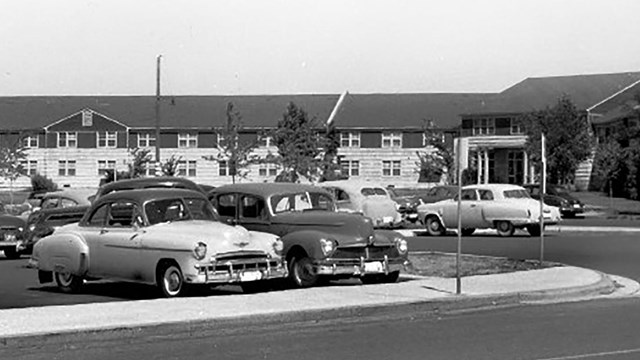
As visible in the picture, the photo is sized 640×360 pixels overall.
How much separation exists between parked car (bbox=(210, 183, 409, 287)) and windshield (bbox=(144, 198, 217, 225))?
1471 millimetres

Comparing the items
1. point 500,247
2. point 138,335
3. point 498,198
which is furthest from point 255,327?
point 498,198

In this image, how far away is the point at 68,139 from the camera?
9225 centimetres

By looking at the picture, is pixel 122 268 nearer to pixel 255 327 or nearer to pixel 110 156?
pixel 255 327

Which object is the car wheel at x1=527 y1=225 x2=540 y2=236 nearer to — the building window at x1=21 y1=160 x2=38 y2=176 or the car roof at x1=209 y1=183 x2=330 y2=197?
the car roof at x1=209 y1=183 x2=330 y2=197

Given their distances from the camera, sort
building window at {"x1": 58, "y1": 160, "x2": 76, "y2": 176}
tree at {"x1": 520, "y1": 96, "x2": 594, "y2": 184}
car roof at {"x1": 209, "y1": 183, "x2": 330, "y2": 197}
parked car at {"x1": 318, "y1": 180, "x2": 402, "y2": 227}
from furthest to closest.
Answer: building window at {"x1": 58, "y1": 160, "x2": 76, "y2": 176} → tree at {"x1": 520, "y1": 96, "x2": 594, "y2": 184} → parked car at {"x1": 318, "y1": 180, "x2": 402, "y2": 227} → car roof at {"x1": 209, "y1": 183, "x2": 330, "y2": 197}

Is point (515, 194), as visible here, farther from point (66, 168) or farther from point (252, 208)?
point (66, 168)

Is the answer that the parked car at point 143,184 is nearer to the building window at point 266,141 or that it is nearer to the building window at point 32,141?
the building window at point 266,141

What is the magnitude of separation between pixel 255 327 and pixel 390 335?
183 cm

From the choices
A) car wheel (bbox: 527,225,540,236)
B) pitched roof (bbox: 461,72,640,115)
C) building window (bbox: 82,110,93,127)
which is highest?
pitched roof (bbox: 461,72,640,115)

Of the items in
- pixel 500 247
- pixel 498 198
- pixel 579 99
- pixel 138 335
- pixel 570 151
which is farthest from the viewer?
pixel 579 99

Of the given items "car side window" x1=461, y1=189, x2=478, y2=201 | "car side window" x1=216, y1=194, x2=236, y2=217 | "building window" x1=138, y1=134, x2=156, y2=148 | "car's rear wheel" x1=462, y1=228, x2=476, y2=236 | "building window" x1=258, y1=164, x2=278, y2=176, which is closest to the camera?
"car side window" x1=216, y1=194, x2=236, y2=217

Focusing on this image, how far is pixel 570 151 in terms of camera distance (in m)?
70.0

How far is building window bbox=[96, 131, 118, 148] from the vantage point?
91.6 meters

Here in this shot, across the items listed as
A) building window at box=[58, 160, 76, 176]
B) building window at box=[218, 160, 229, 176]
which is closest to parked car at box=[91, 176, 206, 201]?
building window at box=[218, 160, 229, 176]
